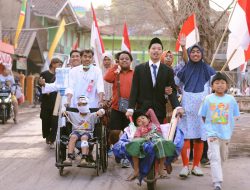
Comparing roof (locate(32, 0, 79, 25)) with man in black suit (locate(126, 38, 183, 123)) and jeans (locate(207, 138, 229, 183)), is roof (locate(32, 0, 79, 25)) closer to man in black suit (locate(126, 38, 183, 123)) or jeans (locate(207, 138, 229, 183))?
man in black suit (locate(126, 38, 183, 123))

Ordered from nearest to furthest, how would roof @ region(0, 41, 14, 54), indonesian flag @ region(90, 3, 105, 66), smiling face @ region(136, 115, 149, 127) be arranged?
1. smiling face @ region(136, 115, 149, 127)
2. indonesian flag @ region(90, 3, 105, 66)
3. roof @ region(0, 41, 14, 54)

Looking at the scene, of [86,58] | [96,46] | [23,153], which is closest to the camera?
[86,58]

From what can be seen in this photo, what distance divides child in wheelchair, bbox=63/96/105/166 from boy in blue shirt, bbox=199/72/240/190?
68.2 inches

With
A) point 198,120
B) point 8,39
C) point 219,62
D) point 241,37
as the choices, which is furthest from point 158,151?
point 219,62

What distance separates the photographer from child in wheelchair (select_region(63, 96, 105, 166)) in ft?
25.5

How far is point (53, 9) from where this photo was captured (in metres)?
39.0

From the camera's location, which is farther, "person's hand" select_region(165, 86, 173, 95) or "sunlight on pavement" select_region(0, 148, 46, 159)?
"sunlight on pavement" select_region(0, 148, 46, 159)

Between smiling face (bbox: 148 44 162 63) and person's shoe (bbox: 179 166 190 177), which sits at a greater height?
smiling face (bbox: 148 44 162 63)

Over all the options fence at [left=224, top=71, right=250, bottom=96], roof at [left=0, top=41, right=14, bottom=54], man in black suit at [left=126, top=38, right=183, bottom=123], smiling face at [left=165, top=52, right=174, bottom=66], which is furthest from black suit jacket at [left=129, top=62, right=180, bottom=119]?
fence at [left=224, top=71, right=250, bottom=96]

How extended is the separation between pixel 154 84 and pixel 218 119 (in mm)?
1062

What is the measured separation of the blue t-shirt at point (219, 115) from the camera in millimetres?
6902

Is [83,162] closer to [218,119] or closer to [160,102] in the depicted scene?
[160,102]

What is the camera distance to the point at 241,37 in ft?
32.8

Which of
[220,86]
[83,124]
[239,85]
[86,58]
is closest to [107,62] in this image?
[86,58]
